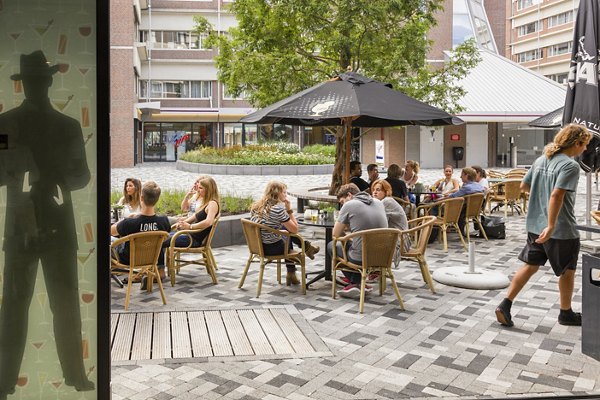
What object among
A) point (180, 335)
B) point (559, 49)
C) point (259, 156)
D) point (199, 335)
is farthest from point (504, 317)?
point (559, 49)

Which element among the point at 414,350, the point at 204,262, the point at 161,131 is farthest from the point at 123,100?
the point at 414,350

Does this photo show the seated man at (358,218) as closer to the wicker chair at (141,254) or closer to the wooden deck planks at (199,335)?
the wooden deck planks at (199,335)

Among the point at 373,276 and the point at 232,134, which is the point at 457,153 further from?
the point at 373,276

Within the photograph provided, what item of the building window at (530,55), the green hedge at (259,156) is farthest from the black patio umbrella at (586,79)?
the building window at (530,55)

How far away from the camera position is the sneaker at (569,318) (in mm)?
6215

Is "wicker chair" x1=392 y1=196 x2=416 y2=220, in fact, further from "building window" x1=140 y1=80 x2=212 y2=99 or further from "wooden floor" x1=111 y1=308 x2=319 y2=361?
"building window" x1=140 y1=80 x2=212 y2=99

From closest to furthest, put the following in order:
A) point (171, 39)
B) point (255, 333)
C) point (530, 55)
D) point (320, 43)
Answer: point (255, 333), point (320, 43), point (171, 39), point (530, 55)

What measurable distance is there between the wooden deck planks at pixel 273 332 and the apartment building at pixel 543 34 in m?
71.5

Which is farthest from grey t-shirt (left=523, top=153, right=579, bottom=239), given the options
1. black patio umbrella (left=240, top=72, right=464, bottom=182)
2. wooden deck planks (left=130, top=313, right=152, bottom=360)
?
wooden deck planks (left=130, top=313, right=152, bottom=360)

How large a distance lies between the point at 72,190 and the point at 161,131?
A: 46.6m

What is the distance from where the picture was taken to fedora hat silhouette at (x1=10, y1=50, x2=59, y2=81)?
321 cm

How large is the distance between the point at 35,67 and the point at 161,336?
10.4 ft

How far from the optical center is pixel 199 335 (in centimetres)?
579

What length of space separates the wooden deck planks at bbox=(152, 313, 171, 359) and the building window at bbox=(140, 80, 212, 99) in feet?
144
